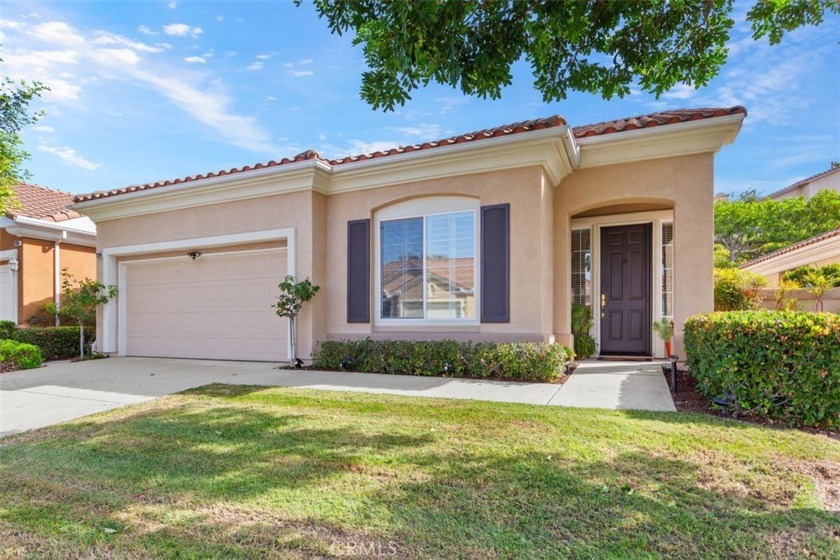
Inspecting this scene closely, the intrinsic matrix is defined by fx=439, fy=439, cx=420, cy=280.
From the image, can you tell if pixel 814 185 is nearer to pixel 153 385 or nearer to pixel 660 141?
pixel 660 141


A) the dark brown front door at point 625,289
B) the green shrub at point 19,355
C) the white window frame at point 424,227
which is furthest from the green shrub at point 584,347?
the green shrub at point 19,355

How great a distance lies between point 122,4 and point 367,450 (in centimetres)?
799

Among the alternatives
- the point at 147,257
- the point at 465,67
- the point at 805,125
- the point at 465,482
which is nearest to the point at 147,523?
the point at 465,482

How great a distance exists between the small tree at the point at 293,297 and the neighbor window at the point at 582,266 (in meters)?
5.39

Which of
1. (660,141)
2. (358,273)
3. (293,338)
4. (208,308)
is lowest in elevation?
A: (293,338)

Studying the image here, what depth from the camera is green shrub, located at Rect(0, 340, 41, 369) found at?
29.3 feet

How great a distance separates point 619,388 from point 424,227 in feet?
14.2

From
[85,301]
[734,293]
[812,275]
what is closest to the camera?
[734,293]

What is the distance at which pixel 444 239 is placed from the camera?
8172 millimetres

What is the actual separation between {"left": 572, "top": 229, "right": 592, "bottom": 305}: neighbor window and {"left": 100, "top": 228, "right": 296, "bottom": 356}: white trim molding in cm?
648

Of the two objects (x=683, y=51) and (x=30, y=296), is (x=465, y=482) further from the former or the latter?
(x=30, y=296)

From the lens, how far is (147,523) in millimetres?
2578

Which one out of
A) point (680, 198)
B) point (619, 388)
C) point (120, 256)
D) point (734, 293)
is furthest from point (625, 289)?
point (120, 256)

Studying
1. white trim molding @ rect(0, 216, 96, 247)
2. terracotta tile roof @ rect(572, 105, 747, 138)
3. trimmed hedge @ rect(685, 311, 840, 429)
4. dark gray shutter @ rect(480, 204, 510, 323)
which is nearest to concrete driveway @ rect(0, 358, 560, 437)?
dark gray shutter @ rect(480, 204, 510, 323)
